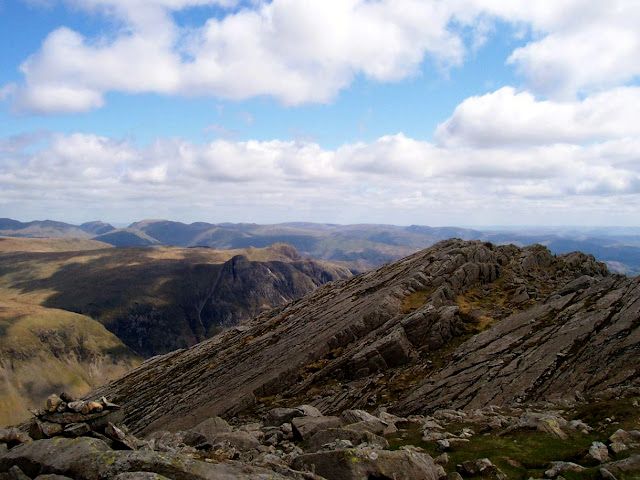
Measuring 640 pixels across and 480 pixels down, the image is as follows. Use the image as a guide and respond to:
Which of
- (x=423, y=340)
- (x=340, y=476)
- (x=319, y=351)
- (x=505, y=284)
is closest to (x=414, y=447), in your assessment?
(x=340, y=476)

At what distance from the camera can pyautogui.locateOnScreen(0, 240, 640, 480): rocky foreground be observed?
69.3 ft

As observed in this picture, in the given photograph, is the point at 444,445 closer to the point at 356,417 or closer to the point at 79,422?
the point at 356,417

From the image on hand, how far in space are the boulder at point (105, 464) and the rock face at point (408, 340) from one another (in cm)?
2555

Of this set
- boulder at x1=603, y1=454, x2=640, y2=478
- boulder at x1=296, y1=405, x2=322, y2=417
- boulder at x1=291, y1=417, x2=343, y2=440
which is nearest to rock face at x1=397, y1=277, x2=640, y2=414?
boulder at x1=296, y1=405, x2=322, y2=417

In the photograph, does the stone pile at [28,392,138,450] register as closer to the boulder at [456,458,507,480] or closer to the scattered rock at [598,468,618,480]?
the boulder at [456,458,507,480]

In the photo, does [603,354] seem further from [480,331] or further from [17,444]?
[17,444]

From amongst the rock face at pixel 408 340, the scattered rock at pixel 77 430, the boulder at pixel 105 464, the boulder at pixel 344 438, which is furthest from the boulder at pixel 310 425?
the scattered rock at pixel 77 430

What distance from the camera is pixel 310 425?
32.4m

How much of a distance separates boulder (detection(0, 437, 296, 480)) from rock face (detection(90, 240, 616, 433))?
25.6 meters

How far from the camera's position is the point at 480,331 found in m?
51.6

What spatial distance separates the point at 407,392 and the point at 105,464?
99.6 feet

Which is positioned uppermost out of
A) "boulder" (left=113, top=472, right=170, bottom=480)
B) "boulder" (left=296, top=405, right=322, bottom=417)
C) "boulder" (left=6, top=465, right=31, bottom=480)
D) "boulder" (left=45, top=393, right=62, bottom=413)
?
"boulder" (left=113, top=472, right=170, bottom=480)

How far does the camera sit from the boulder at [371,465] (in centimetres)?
2059

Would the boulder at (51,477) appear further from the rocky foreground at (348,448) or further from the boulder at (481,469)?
the boulder at (481,469)
